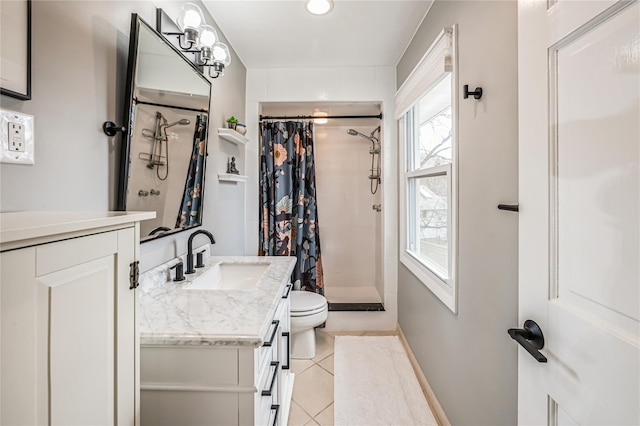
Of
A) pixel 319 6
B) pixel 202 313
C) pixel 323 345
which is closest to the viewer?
pixel 202 313

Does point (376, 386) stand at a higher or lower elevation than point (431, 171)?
lower

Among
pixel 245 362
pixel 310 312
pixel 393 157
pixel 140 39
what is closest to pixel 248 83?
pixel 393 157

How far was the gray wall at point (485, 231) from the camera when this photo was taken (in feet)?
3.27

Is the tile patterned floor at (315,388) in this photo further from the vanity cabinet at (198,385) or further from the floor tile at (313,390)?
the vanity cabinet at (198,385)

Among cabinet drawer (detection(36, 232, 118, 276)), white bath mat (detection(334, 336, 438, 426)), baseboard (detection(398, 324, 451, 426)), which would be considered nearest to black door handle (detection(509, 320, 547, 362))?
cabinet drawer (detection(36, 232, 118, 276))

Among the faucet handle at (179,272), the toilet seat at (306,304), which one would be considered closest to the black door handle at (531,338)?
the faucet handle at (179,272)

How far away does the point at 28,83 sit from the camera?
0.73 meters

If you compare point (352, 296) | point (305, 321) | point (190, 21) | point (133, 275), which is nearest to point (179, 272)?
point (133, 275)

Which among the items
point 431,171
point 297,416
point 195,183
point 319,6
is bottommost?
point 297,416

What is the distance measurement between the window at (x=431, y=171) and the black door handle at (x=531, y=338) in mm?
715

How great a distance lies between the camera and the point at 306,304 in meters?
2.26

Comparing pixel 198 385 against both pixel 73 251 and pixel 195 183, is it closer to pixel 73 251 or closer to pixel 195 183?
pixel 73 251

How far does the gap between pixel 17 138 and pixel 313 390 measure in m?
1.94

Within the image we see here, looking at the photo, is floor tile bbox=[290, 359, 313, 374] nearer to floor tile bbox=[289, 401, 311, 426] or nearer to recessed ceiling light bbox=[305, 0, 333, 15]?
floor tile bbox=[289, 401, 311, 426]
